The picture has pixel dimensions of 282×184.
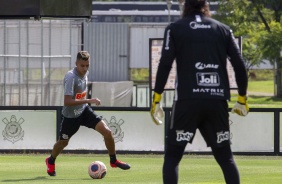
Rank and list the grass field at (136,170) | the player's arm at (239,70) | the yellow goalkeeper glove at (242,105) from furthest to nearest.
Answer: the grass field at (136,170)
the yellow goalkeeper glove at (242,105)
the player's arm at (239,70)

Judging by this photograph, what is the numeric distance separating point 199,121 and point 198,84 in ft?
1.13

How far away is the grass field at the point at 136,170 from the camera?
13.3 meters

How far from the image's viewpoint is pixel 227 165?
29.0ft

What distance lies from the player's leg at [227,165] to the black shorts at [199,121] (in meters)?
0.07

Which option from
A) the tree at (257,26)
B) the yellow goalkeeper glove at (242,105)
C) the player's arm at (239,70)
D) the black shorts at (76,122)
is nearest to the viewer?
the player's arm at (239,70)

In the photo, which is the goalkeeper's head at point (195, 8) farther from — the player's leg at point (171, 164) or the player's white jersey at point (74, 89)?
the player's white jersey at point (74, 89)

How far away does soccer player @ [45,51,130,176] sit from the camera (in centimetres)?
1348

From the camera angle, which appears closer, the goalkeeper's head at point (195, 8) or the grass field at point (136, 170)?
the goalkeeper's head at point (195, 8)

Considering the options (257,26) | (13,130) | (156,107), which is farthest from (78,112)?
(257,26)

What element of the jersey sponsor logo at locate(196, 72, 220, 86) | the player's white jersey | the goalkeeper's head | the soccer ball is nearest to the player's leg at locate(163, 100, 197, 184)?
the jersey sponsor logo at locate(196, 72, 220, 86)

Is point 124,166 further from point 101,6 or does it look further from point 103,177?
point 101,6

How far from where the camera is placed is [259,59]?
53.9 meters

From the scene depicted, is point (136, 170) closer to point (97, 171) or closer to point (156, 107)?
point (97, 171)

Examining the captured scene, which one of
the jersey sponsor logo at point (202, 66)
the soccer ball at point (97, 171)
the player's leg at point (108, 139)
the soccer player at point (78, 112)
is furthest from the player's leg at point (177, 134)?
the player's leg at point (108, 139)
